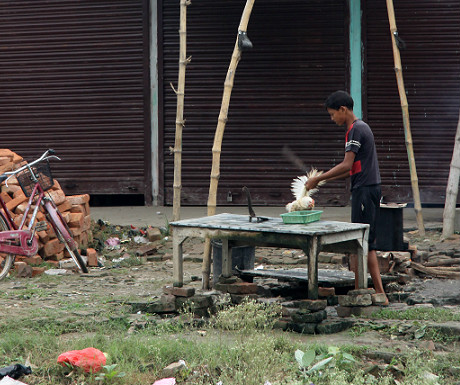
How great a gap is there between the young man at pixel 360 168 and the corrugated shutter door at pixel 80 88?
6258 millimetres

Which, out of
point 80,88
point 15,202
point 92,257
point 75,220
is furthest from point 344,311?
point 80,88

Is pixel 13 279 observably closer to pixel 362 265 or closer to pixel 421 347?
pixel 362 265

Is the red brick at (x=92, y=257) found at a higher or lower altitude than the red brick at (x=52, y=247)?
lower

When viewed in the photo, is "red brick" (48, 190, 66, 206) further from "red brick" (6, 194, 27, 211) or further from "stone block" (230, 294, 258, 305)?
"stone block" (230, 294, 258, 305)

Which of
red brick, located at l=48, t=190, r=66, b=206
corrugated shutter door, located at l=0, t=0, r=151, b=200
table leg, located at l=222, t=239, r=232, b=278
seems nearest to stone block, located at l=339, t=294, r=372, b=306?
table leg, located at l=222, t=239, r=232, b=278

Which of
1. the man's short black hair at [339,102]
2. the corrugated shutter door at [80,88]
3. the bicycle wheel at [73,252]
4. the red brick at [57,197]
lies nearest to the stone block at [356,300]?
the man's short black hair at [339,102]

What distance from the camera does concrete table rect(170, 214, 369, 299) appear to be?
5.82 meters

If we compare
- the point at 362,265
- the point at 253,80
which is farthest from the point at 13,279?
the point at 253,80

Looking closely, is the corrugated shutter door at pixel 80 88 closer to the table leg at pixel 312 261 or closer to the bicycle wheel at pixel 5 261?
the bicycle wheel at pixel 5 261

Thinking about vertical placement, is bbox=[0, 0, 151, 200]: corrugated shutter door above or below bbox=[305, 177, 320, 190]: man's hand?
above

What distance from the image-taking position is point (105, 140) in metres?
12.6

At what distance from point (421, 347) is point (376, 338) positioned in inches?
16.3

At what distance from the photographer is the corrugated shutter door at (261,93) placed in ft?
39.5

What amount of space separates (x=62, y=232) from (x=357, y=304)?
3751 millimetres
